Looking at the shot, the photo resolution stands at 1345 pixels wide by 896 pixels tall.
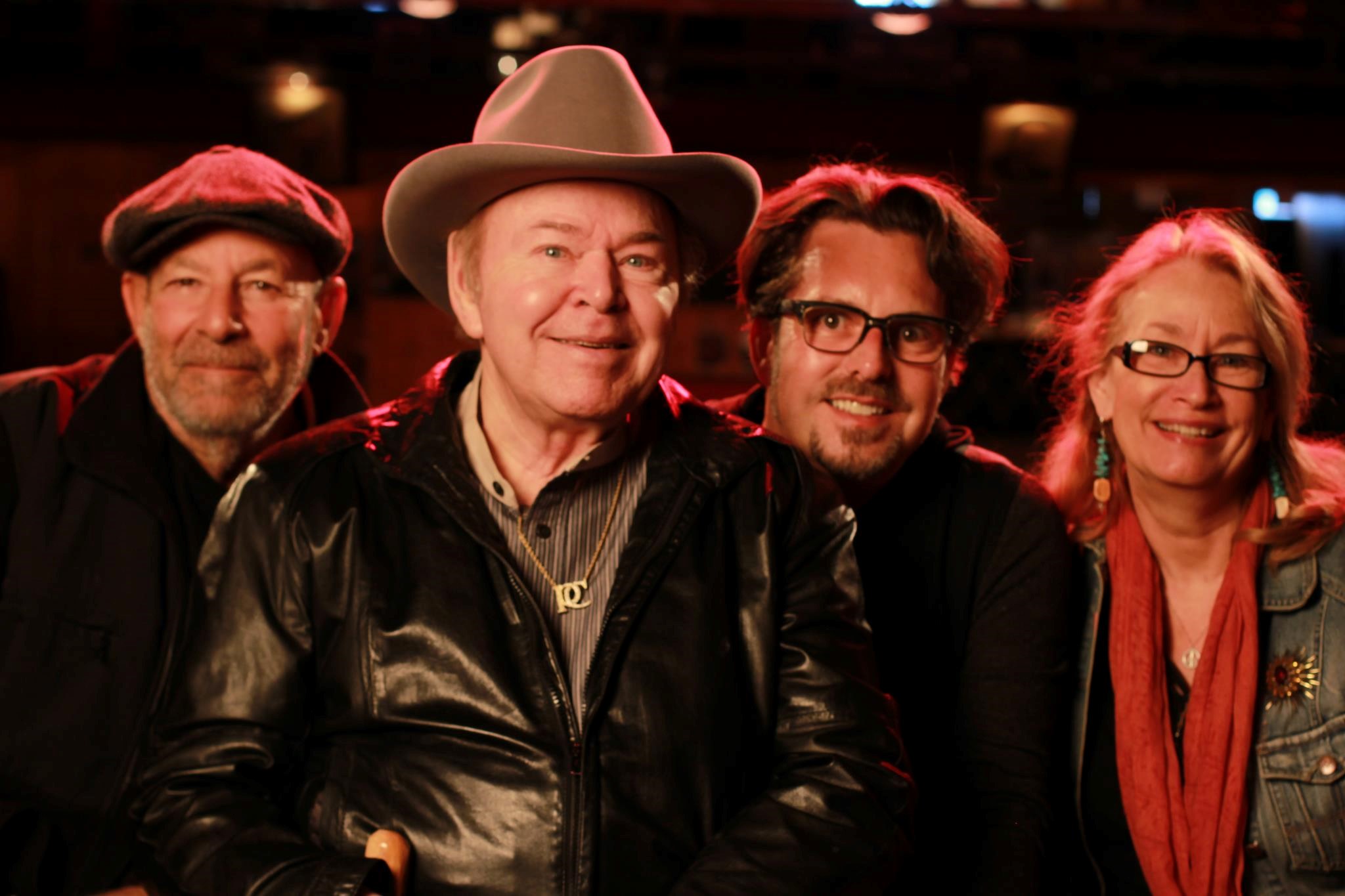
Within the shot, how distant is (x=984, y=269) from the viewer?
2369mm

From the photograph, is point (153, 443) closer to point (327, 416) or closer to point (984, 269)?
point (327, 416)

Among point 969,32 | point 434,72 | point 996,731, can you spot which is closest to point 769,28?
point 969,32

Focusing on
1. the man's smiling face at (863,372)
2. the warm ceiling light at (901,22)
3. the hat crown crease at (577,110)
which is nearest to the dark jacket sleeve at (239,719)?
the hat crown crease at (577,110)

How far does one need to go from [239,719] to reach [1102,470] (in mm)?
1601

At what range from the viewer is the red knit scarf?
208cm

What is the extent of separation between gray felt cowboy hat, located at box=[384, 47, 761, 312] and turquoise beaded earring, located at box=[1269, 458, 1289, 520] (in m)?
1.14

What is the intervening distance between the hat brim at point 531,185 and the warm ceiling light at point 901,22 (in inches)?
232

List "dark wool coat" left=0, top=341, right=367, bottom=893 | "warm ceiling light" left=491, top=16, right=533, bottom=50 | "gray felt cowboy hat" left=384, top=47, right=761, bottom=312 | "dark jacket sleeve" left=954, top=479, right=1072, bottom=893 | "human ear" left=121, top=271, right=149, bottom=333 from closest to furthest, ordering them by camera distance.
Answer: "gray felt cowboy hat" left=384, top=47, right=761, bottom=312 < "dark jacket sleeve" left=954, top=479, right=1072, bottom=893 < "dark wool coat" left=0, top=341, right=367, bottom=893 < "human ear" left=121, top=271, right=149, bottom=333 < "warm ceiling light" left=491, top=16, right=533, bottom=50

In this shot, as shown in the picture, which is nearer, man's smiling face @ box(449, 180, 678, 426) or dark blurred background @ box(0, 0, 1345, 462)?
man's smiling face @ box(449, 180, 678, 426)

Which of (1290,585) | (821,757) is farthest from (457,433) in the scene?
(1290,585)

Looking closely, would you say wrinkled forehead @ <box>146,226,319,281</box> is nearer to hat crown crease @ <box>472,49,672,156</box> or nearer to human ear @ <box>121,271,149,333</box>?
human ear @ <box>121,271,149,333</box>

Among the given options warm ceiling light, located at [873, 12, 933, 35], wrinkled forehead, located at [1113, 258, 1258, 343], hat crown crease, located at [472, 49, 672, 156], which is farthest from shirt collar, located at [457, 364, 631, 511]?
warm ceiling light, located at [873, 12, 933, 35]

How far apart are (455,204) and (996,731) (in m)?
1.22

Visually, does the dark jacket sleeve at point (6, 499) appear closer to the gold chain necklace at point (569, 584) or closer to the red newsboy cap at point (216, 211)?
the red newsboy cap at point (216, 211)
